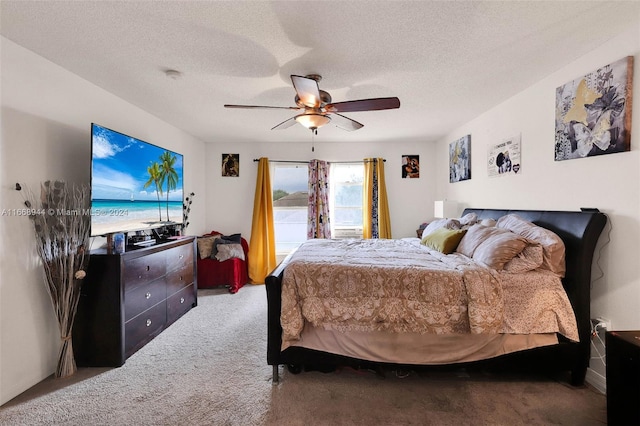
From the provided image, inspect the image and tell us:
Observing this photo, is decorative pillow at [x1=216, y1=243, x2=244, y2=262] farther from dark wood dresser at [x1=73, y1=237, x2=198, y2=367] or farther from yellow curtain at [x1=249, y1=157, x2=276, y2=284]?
dark wood dresser at [x1=73, y1=237, x2=198, y2=367]

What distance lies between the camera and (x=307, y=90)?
2.05 m

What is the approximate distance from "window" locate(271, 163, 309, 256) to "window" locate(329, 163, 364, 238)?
539 mm

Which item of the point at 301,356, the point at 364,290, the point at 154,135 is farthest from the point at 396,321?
the point at 154,135

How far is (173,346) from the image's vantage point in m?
2.61

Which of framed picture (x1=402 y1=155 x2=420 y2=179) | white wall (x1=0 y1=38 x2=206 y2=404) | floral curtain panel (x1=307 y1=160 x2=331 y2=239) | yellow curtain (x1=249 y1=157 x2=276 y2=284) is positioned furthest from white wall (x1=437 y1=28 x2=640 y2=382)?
white wall (x1=0 y1=38 x2=206 y2=404)

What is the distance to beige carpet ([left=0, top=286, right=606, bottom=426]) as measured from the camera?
173cm

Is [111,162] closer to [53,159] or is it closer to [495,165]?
[53,159]

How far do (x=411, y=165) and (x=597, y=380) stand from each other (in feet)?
12.2

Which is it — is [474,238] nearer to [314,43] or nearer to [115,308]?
[314,43]

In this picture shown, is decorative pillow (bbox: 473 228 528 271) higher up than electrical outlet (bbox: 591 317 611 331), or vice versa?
decorative pillow (bbox: 473 228 528 271)

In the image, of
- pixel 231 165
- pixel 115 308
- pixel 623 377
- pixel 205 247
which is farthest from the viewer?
pixel 231 165

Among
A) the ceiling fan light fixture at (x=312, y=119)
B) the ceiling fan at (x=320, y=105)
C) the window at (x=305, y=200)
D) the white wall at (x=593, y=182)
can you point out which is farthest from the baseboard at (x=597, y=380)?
the window at (x=305, y=200)

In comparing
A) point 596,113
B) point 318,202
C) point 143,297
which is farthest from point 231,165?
point 596,113

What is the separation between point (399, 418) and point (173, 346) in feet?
6.72
